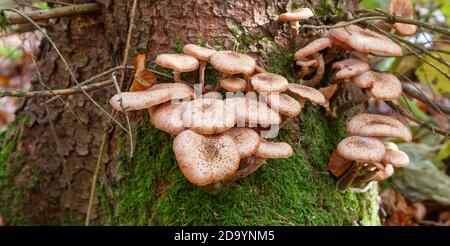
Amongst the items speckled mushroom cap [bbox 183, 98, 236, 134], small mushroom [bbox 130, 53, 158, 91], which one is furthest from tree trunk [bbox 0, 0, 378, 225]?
speckled mushroom cap [bbox 183, 98, 236, 134]

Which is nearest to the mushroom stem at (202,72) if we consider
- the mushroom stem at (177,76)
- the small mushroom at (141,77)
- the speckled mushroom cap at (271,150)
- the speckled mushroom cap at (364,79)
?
the mushroom stem at (177,76)

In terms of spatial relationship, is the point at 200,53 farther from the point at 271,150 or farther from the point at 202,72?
the point at 271,150

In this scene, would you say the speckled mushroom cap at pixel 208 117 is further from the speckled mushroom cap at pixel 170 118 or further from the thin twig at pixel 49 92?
the thin twig at pixel 49 92

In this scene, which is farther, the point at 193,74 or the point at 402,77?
the point at 402,77

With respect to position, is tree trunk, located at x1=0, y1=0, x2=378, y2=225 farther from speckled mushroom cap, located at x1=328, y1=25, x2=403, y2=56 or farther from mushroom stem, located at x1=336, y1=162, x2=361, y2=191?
speckled mushroom cap, located at x1=328, y1=25, x2=403, y2=56
